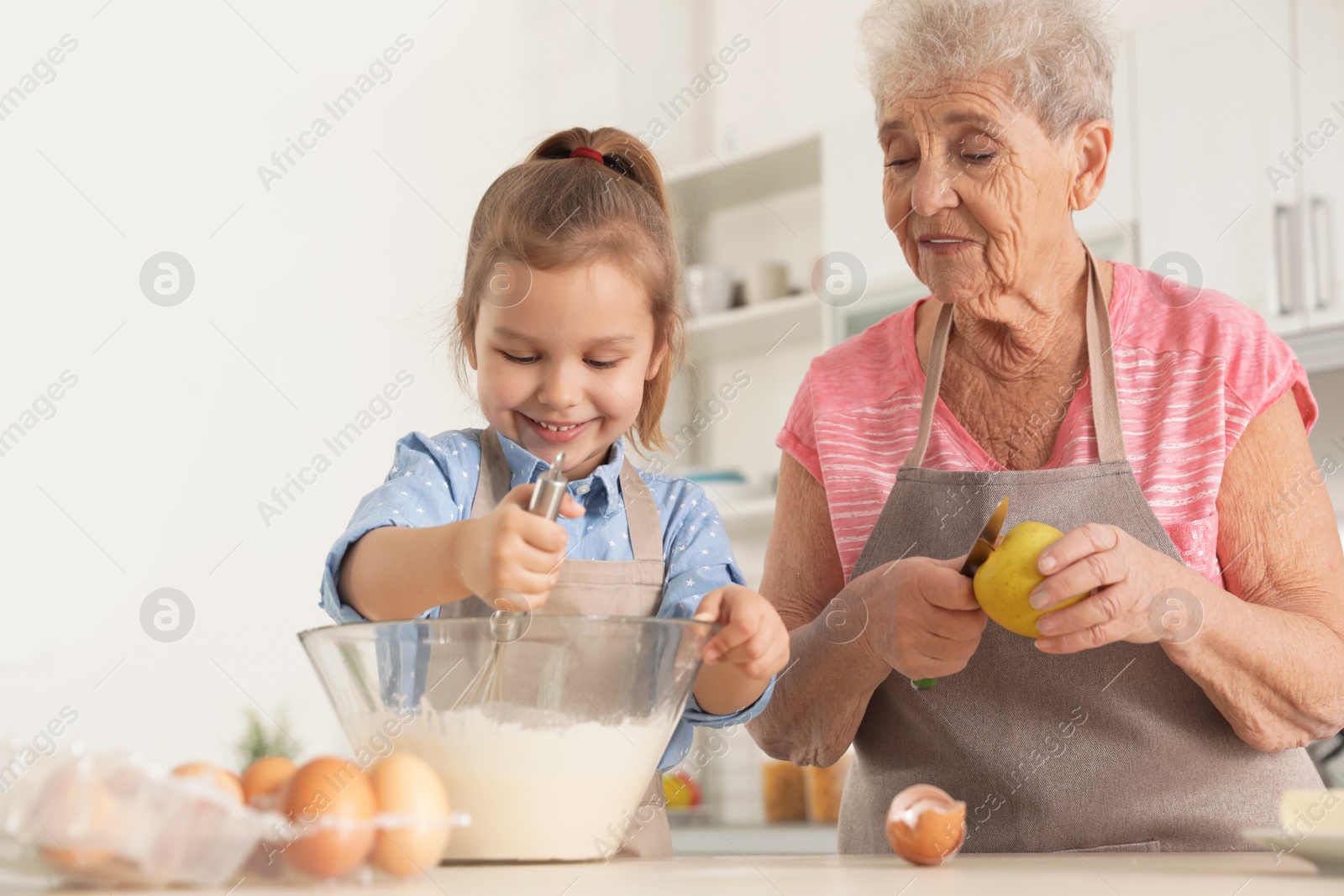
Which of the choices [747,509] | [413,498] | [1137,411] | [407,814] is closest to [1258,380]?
[1137,411]

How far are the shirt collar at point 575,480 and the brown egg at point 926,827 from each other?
0.41 meters

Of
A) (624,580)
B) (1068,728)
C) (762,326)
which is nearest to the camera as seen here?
(624,580)

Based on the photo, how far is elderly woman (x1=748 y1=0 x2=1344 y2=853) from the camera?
1.10 metres

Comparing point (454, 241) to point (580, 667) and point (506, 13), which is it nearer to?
point (506, 13)

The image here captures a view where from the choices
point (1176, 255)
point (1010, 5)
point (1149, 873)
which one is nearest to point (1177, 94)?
point (1176, 255)

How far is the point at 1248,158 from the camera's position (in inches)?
97.0

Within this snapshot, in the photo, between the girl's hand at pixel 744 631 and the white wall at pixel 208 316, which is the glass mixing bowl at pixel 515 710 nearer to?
the girl's hand at pixel 744 631

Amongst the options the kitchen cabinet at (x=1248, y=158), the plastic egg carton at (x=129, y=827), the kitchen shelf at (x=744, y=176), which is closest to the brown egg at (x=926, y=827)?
the plastic egg carton at (x=129, y=827)

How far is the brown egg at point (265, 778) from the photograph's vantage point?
588mm

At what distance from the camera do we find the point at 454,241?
13.6 feet

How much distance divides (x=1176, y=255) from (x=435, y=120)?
259 centimetres

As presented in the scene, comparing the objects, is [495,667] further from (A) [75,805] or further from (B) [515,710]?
(A) [75,805]

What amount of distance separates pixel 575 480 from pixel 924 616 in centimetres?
34

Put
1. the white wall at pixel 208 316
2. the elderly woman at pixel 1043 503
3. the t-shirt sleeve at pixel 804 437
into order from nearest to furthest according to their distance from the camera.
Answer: the elderly woman at pixel 1043 503 → the t-shirt sleeve at pixel 804 437 → the white wall at pixel 208 316
